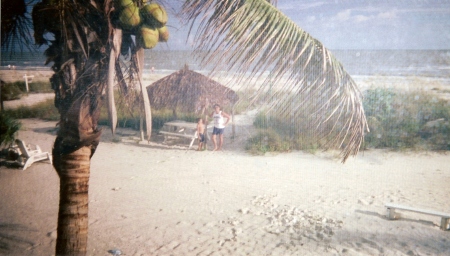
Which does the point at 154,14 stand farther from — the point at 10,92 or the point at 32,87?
the point at 10,92

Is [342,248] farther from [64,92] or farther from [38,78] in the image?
[38,78]

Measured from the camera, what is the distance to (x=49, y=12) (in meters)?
1.47

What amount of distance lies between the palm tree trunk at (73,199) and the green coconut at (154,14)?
755 millimetres

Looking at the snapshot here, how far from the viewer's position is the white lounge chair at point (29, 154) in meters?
2.77

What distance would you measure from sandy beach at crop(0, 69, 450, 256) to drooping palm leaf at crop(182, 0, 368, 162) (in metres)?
0.83

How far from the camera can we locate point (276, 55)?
4.56 ft

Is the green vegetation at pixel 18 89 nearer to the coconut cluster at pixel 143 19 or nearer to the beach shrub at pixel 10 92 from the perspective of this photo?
the beach shrub at pixel 10 92

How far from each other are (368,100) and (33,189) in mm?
2825

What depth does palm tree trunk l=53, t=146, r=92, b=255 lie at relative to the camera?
156cm

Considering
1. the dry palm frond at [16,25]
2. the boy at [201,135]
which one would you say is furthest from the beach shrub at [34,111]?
the boy at [201,135]

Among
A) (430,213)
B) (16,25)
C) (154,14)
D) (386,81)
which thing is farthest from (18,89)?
(430,213)

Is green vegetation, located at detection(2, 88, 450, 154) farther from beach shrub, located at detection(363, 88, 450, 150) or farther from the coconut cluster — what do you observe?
the coconut cluster

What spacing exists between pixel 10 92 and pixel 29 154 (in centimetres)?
87

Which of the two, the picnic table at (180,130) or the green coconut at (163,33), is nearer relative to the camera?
the green coconut at (163,33)
